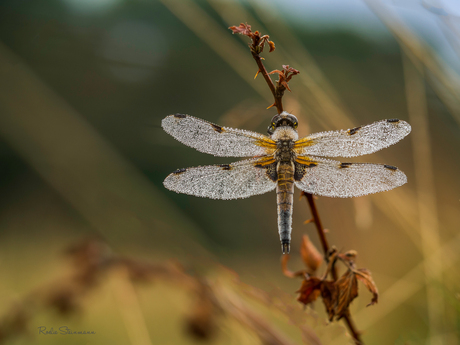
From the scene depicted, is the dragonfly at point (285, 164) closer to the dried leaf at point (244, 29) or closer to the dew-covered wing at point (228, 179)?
the dew-covered wing at point (228, 179)

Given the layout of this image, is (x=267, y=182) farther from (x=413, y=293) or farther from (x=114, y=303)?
(x=114, y=303)

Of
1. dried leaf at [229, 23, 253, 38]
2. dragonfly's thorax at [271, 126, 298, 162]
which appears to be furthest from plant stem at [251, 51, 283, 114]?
dragonfly's thorax at [271, 126, 298, 162]

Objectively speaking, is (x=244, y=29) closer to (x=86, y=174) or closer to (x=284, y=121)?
(x=284, y=121)

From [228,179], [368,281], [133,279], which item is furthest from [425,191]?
[133,279]

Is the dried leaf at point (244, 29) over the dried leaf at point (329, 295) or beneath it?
over

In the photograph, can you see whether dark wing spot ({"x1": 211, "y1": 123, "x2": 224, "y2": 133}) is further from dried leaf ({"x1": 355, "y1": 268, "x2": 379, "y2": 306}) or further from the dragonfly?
dried leaf ({"x1": 355, "y1": 268, "x2": 379, "y2": 306})

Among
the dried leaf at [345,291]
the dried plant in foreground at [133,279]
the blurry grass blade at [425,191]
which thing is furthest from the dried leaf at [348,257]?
the blurry grass blade at [425,191]

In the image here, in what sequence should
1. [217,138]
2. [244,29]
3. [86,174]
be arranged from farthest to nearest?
1. [86,174]
2. [217,138]
3. [244,29]
